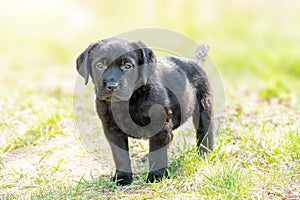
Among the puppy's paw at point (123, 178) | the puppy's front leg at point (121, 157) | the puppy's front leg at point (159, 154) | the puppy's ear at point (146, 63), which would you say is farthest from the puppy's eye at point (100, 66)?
the puppy's paw at point (123, 178)

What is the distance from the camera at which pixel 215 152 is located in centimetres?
432

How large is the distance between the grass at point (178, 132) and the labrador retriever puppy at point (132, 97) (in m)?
0.27

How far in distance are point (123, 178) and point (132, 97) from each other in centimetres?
72

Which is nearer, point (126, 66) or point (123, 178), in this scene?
point (126, 66)

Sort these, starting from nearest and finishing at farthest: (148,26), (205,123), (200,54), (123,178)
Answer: (123,178), (205,123), (200,54), (148,26)

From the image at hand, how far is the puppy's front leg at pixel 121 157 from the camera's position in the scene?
158 inches

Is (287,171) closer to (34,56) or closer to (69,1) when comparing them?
(34,56)

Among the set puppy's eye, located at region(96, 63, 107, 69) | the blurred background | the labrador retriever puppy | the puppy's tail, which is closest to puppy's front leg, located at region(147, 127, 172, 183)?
the labrador retriever puppy

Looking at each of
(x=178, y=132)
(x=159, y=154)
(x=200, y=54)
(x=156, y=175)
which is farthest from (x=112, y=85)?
(x=178, y=132)

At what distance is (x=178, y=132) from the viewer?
17.6 feet

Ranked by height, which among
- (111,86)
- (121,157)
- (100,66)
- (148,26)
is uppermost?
(148,26)

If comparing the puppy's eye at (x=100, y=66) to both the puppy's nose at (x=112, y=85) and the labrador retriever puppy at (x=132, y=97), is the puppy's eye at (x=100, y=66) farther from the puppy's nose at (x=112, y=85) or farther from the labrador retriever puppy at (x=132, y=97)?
the puppy's nose at (x=112, y=85)

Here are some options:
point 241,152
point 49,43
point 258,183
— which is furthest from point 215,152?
point 49,43

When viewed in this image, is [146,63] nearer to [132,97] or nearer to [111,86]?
[132,97]
